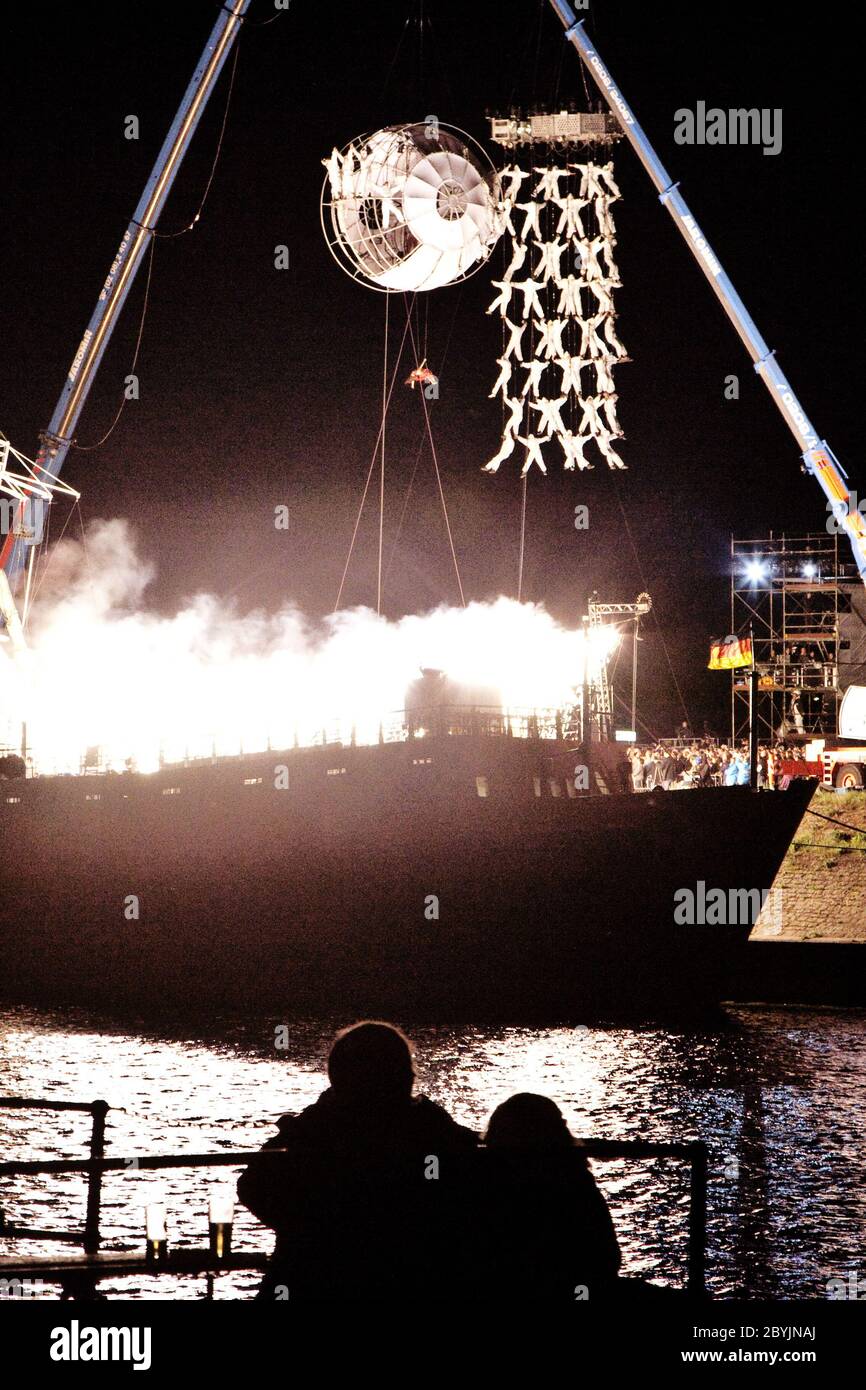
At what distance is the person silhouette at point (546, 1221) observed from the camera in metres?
4.32

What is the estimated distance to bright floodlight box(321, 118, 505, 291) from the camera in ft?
70.8

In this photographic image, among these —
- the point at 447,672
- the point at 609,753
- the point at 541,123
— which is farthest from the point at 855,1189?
the point at 541,123

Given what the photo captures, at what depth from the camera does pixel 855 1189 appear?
42.1 ft

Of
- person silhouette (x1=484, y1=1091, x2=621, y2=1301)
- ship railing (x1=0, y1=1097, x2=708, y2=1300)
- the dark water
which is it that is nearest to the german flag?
the dark water

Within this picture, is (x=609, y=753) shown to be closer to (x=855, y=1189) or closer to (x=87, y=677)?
(x=855, y=1189)

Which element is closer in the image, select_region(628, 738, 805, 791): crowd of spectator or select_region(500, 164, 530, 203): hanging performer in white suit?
select_region(628, 738, 805, 791): crowd of spectator

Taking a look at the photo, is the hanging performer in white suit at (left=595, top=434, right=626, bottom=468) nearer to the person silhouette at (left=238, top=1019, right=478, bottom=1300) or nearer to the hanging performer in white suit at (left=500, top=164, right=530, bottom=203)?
the hanging performer in white suit at (left=500, top=164, right=530, bottom=203)

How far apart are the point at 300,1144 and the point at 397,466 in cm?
4265

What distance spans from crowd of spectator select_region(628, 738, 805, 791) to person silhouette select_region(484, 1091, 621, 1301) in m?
24.5

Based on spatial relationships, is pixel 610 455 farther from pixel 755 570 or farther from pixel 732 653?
pixel 755 570

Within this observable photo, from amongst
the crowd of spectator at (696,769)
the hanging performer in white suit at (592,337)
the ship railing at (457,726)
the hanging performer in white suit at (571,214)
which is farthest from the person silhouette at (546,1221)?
the hanging performer in white suit at (571,214)

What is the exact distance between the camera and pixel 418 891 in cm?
2527

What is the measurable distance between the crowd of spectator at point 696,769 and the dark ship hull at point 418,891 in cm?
371

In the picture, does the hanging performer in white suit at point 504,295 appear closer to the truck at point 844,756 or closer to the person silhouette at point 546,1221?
the truck at point 844,756
